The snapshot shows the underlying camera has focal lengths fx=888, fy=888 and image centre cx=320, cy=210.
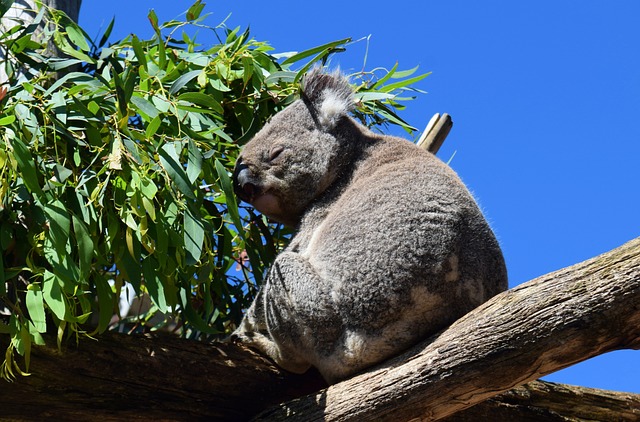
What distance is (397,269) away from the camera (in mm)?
3652

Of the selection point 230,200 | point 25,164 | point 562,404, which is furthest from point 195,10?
point 562,404

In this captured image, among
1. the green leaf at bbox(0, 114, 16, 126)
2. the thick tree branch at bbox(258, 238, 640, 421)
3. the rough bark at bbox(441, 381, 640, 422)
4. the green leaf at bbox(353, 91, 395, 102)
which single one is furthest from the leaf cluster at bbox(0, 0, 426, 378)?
the rough bark at bbox(441, 381, 640, 422)

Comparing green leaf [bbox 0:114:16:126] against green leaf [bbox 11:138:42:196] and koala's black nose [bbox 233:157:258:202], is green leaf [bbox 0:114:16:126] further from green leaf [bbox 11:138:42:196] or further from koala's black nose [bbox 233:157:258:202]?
koala's black nose [bbox 233:157:258:202]

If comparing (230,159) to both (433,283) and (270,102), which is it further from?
(433,283)

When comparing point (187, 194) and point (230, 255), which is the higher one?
point (230, 255)

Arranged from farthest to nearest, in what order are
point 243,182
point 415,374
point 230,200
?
point 243,182 → point 230,200 → point 415,374

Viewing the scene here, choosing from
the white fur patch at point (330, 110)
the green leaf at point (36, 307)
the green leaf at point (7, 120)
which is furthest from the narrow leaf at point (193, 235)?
Answer: the white fur patch at point (330, 110)

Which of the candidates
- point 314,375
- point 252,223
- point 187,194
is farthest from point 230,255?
point 187,194

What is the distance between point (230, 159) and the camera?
453cm

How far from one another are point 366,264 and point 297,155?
2.59 ft

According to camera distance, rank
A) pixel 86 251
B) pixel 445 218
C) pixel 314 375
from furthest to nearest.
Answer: pixel 314 375 < pixel 445 218 < pixel 86 251

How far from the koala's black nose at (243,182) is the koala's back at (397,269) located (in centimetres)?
47

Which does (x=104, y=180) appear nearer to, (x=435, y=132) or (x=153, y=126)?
(x=153, y=126)

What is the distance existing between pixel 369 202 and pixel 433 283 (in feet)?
1.52
